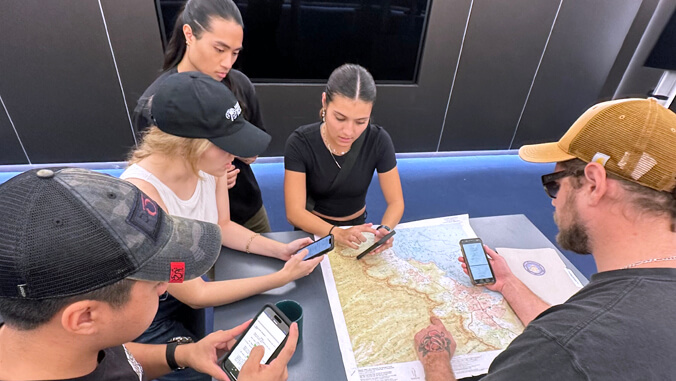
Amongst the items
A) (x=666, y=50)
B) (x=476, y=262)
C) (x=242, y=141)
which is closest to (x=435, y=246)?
(x=476, y=262)

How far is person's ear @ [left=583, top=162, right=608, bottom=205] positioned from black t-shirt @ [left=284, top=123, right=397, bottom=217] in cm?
96

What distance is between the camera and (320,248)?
128cm

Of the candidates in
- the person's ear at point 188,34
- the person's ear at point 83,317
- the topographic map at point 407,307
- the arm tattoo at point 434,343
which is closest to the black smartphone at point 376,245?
the topographic map at point 407,307

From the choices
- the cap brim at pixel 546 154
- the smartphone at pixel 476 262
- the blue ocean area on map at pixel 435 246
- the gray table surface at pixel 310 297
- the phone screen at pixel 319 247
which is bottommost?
the gray table surface at pixel 310 297

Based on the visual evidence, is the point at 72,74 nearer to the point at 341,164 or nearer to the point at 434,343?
the point at 341,164

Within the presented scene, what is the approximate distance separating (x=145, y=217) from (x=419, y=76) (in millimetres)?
3335

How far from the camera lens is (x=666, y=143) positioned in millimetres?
890

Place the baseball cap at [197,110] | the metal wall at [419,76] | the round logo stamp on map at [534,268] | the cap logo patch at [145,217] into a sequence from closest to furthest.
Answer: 1. the cap logo patch at [145,217]
2. the baseball cap at [197,110]
3. the round logo stamp on map at [534,268]
4. the metal wall at [419,76]

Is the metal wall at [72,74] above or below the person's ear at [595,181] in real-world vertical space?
below

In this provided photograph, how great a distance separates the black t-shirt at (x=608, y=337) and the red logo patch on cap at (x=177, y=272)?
27.6 inches

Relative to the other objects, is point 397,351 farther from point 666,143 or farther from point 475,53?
point 475,53

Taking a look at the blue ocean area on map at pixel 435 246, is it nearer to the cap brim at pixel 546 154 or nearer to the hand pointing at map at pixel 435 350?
the hand pointing at map at pixel 435 350

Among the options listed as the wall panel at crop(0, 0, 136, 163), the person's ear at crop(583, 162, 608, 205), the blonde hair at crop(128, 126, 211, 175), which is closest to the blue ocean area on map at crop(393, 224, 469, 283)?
the person's ear at crop(583, 162, 608, 205)

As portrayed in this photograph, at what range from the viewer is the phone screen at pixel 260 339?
0.89 meters
